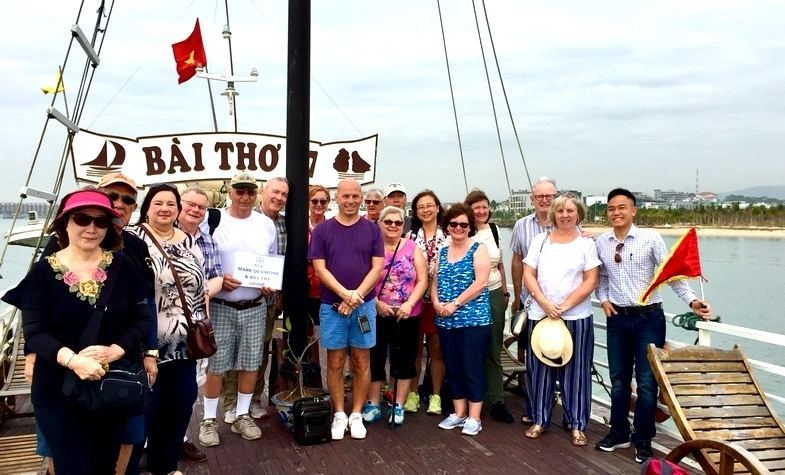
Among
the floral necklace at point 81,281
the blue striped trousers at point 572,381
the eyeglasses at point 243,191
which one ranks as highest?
the eyeglasses at point 243,191

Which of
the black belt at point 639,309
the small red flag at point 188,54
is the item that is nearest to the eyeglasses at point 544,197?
the black belt at point 639,309

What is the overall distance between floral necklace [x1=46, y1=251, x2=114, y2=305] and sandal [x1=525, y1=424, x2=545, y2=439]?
290 cm

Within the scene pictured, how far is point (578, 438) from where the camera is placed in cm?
372

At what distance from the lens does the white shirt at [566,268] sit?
3.69m

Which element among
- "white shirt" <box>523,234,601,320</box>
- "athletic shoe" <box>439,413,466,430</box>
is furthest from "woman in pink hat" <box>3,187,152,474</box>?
"white shirt" <box>523,234,601,320</box>

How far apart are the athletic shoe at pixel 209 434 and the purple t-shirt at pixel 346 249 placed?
1.10 metres

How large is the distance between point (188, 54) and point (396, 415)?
8692 mm

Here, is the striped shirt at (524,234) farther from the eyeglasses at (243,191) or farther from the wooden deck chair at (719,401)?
the eyeglasses at (243,191)

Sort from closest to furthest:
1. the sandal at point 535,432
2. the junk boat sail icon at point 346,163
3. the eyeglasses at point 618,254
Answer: the eyeglasses at point 618,254 → the sandal at point 535,432 → the junk boat sail icon at point 346,163

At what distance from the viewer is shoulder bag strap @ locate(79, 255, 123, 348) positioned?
2.11m

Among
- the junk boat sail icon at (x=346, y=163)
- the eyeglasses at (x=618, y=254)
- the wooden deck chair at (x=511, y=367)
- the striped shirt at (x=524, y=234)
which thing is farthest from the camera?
the junk boat sail icon at (x=346, y=163)

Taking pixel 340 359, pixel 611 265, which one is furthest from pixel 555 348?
pixel 340 359

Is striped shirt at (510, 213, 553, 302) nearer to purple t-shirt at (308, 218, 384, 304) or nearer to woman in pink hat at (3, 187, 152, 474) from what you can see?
purple t-shirt at (308, 218, 384, 304)

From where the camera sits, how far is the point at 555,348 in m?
3.68
